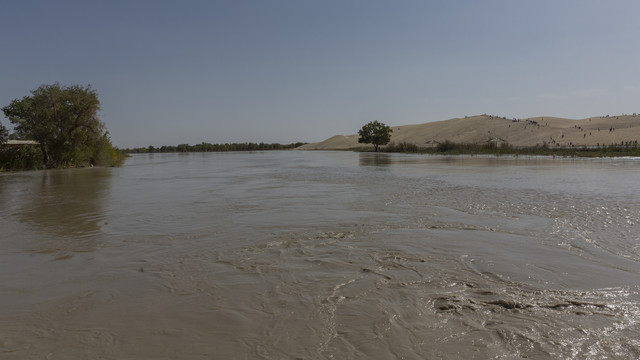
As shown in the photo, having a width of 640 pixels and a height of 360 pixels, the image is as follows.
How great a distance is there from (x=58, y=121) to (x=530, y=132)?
64.2 m

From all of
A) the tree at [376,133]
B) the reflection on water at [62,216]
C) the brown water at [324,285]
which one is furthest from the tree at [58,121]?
the tree at [376,133]

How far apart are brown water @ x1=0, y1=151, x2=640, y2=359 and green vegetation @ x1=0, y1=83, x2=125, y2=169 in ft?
80.5

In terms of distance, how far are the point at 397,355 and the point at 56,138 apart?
A: 109ft

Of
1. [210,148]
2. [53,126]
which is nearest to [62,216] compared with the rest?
[53,126]

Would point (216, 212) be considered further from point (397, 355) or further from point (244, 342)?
point (397, 355)

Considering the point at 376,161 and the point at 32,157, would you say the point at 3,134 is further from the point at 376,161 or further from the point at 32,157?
the point at 376,161

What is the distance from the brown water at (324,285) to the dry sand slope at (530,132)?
5219 cm

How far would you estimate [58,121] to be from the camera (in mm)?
28203

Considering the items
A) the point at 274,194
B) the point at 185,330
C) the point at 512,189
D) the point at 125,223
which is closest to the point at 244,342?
the point at 185,330

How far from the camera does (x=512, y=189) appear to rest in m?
11.8

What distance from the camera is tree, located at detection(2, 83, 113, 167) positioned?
2750 centimetres

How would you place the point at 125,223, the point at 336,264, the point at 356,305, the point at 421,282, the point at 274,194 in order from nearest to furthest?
the point at 356,305
the point at 421,282
the point at 336,264
the point at 125,223
the point at 274,194

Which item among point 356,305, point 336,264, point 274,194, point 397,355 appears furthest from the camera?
point 274,194

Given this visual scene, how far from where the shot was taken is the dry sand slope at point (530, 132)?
51.8 m
